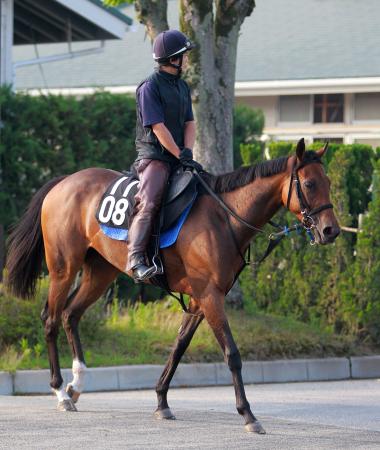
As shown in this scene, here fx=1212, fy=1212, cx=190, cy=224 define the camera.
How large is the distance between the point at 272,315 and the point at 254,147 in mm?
2156

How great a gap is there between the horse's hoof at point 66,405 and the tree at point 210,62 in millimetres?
5166

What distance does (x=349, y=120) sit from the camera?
85.8 feet

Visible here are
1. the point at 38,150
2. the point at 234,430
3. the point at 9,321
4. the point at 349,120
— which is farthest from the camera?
the point at 349,120

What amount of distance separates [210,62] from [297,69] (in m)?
12.1

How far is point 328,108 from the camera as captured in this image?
2650 centimetres

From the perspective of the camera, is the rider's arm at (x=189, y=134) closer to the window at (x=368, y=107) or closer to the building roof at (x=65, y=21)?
the building roof at (x=65, y=21)

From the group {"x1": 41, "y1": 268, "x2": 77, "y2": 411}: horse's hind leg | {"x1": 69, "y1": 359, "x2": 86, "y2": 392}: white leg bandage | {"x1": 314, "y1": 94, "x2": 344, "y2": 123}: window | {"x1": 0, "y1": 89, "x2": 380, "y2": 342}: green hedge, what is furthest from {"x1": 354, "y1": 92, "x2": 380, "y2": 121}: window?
{"x1": 69, "y1": 359, "x2": 86, "y2": 392}: white leg bandage

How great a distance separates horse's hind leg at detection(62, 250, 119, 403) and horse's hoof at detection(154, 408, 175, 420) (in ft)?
3.32

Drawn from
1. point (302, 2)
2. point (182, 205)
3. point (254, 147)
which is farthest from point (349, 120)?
point (182, 205)

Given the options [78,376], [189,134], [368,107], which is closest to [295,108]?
[368,107]

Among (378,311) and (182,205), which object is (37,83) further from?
(182,205)

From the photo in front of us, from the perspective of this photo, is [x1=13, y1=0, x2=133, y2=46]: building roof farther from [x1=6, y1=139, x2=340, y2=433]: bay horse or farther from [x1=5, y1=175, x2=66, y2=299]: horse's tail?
[x1=6, y1=139, x2=340, y2=433]: bay horse

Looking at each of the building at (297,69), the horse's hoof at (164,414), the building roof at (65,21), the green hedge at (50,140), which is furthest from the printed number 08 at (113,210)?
the building at (297,69)

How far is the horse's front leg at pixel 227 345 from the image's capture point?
8859 millimetres
